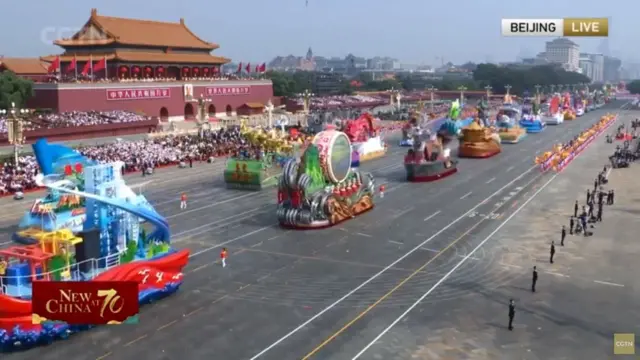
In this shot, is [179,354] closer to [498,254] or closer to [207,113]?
[498,254]

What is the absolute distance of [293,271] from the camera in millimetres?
22578

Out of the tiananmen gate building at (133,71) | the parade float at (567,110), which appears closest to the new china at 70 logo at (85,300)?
the tiananmen gate building at (133,71)

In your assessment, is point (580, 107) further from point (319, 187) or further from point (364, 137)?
point (319, 187)

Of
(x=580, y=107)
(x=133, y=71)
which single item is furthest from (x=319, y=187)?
(x=580, y=107)

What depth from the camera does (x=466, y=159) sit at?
53.2 m

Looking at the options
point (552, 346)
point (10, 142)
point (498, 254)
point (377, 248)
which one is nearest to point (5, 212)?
point (10, 142)

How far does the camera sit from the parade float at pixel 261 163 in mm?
38188

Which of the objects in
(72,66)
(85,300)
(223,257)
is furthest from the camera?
(72,66)

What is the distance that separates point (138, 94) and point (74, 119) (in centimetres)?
1105

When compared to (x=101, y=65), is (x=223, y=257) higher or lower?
lower

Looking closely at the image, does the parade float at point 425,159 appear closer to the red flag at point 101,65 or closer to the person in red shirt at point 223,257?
the person in red shirt at point 223,257

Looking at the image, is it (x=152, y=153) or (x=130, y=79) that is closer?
(x=152, y=153)

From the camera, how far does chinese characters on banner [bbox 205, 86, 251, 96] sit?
74.1 metres

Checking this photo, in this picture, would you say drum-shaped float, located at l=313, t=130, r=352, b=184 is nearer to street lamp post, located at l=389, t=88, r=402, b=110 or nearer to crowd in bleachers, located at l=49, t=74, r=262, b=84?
crowd in bleachers, located at l=49, t=74, r=262, b=84
